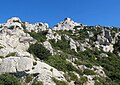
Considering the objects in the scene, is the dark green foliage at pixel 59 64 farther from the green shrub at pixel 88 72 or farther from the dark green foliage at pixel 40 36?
the dark green foliage at pixel 40 36

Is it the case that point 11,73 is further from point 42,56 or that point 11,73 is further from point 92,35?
point 92,35

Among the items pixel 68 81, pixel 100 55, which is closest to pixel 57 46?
pixel 100 55

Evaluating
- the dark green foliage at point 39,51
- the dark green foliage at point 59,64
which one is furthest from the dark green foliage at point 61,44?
the dark green foliage at point 59,64

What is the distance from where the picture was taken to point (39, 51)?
5556cm

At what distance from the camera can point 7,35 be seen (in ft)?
225

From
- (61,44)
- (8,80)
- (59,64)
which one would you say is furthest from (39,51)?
(61,44)

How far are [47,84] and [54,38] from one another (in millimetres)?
46192

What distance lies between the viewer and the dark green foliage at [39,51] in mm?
53656

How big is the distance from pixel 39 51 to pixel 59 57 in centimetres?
488

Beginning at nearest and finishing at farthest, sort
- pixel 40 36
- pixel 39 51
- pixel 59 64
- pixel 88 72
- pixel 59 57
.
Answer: pixel 59 64 → pixel 88 72 → pixel 39 51 → pixel 59 57 → pixel 40 36

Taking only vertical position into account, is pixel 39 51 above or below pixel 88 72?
above

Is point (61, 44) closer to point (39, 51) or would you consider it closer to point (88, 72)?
point (39, 51)

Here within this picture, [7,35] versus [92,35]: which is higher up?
[92,35]

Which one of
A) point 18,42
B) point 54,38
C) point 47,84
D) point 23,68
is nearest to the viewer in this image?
point 47,84
